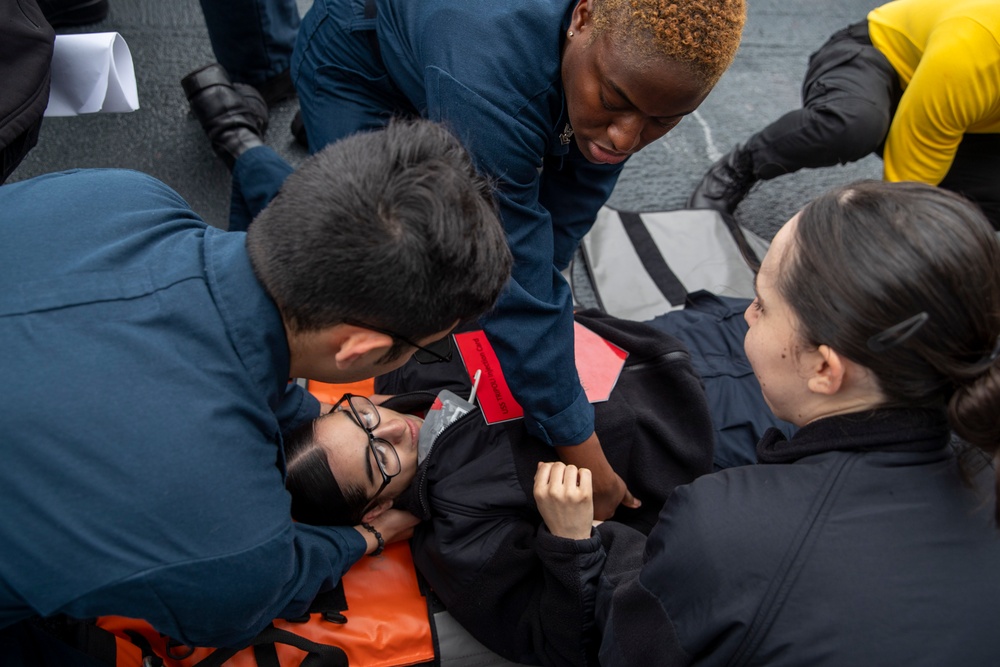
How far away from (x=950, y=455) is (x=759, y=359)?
29cm

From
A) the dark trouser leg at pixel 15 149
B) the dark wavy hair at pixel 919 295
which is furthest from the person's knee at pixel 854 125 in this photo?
the dark trouser leg at pixel 15 149

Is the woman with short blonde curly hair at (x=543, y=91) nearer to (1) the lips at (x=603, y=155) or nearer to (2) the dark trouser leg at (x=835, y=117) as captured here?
(1) the lips at (x=603, y=155)

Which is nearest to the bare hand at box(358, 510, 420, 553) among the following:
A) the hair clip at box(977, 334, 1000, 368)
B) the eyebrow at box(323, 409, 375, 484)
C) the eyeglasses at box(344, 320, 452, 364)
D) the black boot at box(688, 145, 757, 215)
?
the eyebrow at box(323, 409, 375, 484)

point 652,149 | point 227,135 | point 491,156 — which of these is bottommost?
point 652,149

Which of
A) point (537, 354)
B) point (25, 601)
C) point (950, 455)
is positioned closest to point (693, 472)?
point (537, 354)

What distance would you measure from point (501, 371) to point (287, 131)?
5.12ft

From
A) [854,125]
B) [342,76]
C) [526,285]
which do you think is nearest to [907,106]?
[854,125]

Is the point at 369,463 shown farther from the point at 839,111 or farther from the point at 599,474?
the point at 839,111

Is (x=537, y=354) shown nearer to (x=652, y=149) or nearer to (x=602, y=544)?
(x=602, y=544)

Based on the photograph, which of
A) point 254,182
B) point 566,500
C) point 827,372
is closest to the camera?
point 827,372

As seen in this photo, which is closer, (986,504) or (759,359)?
(986,504)

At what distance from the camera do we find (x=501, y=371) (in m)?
1.72

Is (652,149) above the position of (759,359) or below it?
below

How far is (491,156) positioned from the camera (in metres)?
1.30
